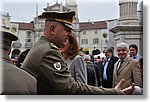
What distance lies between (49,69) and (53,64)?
0.03 meters

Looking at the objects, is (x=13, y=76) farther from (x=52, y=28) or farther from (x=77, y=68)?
(x=77, y=68)

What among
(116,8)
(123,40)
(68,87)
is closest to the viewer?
(68,87)

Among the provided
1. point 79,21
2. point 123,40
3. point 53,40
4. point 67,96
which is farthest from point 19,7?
point 123,40

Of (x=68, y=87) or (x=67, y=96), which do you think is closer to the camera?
(x=68, y=87)

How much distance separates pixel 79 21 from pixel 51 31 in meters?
0.50

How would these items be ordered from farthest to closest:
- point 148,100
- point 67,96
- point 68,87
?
point 148,100 < point 67,96 < point 68,87

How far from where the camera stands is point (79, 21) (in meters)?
2.27

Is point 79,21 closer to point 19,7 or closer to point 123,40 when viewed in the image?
point 19,7

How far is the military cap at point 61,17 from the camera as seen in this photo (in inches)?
73.3

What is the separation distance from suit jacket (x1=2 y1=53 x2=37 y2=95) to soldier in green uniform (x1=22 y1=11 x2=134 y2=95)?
92 mm

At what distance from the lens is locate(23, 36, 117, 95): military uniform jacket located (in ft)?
5.58

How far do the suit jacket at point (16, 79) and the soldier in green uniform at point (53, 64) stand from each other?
9cm


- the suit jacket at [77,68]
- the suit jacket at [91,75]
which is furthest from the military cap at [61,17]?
the suit jacket at [91,75]

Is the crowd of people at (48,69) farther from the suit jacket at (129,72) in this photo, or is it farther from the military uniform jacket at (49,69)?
the suit jacket at (129,72)
